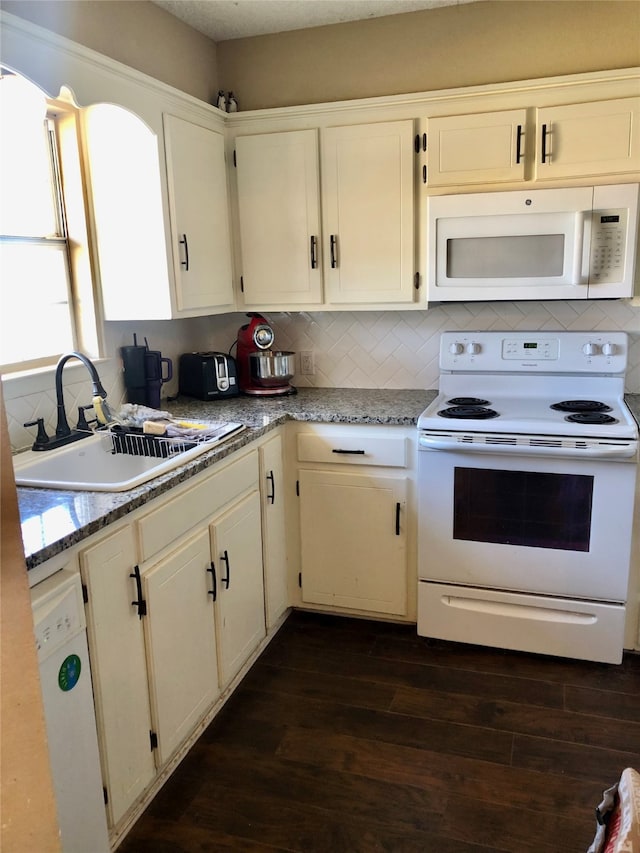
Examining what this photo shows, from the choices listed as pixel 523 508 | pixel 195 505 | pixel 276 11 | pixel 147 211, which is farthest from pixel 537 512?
pixel 276 11

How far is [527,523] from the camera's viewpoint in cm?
249

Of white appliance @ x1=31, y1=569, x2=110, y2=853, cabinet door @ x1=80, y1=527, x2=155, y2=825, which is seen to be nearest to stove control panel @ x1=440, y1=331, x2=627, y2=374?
cabinet door @ x1=80, y1=527, x2=155, y2=825

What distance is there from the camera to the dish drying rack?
2.27m

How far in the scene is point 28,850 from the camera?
502mm

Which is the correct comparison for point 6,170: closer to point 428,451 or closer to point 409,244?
point 409,244

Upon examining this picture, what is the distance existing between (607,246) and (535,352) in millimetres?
508

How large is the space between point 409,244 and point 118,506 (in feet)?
5.53

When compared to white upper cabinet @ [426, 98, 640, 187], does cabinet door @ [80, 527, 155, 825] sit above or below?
below

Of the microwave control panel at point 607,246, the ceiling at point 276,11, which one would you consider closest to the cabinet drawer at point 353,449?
the microwave control panel at point 607,246

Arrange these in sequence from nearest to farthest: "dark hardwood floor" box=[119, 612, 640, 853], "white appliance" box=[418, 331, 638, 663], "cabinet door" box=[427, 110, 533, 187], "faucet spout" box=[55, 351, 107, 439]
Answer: "dark hardwood floor" box=[119, 612, 640, 853], "faucet spout" box=[55, 351, 107, 439], "white appliance" box=[418, 331, 638, 663], "cabinet door" box=[427, 110, 533, 187]

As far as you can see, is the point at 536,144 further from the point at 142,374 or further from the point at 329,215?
the point at 142,374

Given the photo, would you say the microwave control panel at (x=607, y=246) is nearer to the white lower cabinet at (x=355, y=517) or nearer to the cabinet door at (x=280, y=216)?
the white lower cabinet at (x=355, y=517)

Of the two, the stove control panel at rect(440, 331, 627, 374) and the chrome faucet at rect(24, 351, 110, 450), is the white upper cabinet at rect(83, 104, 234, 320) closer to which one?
the chrome faucet at rect(24, 351, 110, 450)

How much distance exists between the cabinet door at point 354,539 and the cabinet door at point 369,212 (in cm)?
80
